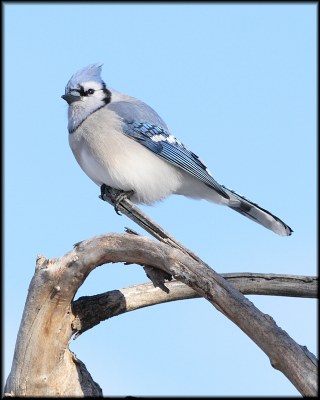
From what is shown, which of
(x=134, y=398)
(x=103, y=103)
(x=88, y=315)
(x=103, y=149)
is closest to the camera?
(x=134, y=398)

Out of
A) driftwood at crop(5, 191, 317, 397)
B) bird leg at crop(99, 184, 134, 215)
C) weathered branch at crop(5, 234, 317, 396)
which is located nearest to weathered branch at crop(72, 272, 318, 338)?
driftwood at crop(5, 191, 317, 397)

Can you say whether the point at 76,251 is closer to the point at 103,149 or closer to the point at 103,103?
the point at 103,149

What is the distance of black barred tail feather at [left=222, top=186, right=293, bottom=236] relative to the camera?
13.1ft

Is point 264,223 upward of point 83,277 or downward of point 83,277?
upward

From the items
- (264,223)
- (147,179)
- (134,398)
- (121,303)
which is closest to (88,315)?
(121,303)

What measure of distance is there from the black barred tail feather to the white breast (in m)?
0.36

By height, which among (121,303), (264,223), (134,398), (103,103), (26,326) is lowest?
(134,398)

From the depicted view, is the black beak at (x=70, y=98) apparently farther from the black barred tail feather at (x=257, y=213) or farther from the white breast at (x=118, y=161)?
the black barred tail feather at (x=257, y=213)

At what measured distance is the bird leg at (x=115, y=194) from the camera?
12.7 feet

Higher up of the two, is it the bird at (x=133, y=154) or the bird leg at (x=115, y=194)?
the bird at (x=133, y=154)

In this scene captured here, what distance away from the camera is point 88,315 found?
10.9ft

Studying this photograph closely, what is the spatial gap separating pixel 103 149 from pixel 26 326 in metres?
1.17

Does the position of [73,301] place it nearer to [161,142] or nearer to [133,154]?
[133,154]

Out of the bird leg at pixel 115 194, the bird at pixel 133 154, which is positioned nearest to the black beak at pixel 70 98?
the bird at pixel 133 154
